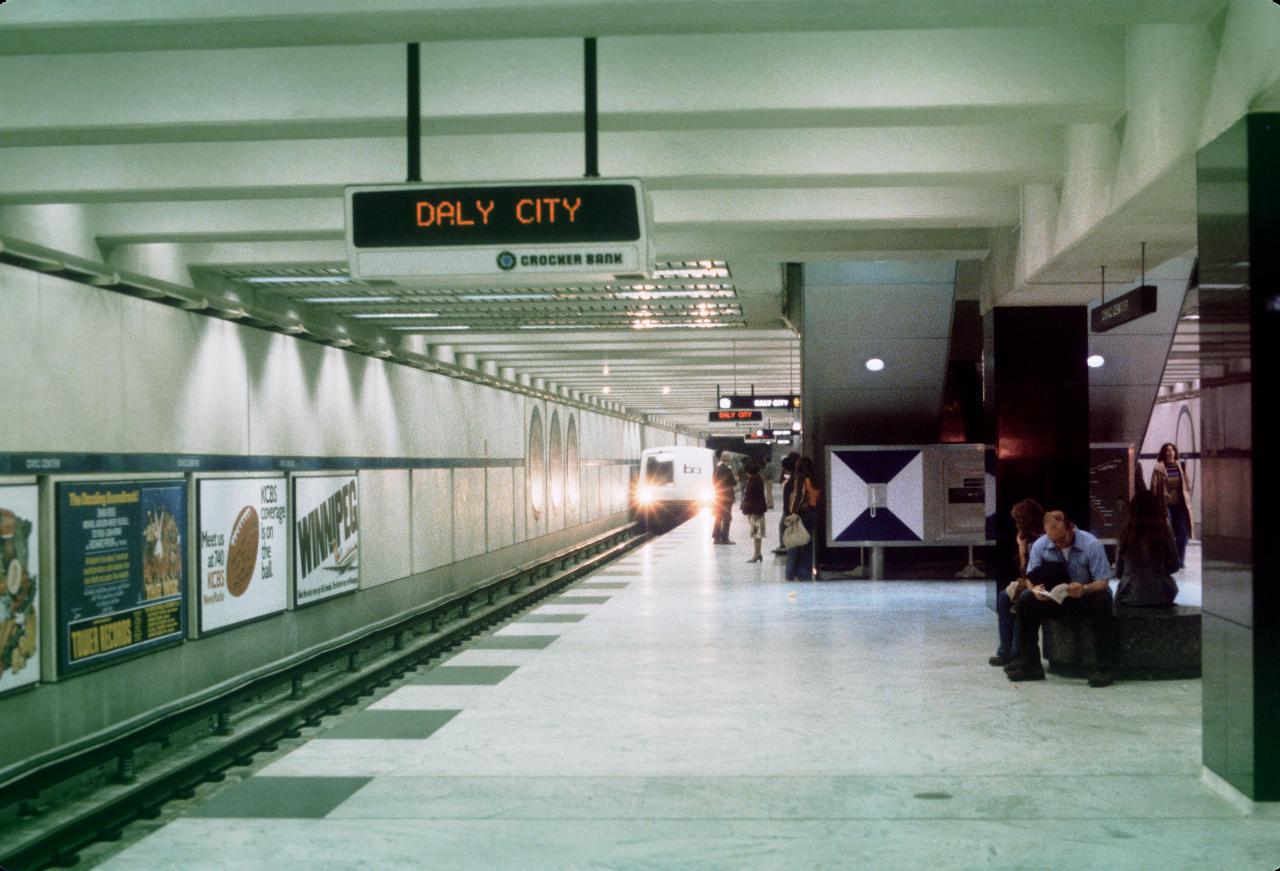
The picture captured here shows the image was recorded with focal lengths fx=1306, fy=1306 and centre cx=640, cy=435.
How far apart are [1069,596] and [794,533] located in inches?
329

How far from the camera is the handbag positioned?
1762cm

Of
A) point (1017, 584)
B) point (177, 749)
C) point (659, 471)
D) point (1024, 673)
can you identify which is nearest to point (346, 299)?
point (177, 749)

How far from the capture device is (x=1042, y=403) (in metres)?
13.1

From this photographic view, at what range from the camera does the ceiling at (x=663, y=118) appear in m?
5.72

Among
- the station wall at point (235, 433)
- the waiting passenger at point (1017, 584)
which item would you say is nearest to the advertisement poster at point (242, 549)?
the station wall at point (235, 433)

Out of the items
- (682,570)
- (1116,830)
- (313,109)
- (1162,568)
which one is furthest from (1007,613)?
(682,570)

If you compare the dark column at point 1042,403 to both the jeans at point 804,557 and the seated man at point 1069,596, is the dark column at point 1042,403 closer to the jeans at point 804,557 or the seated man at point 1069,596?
the seated man at point 1069,596

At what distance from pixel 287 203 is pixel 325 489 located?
4877 mm

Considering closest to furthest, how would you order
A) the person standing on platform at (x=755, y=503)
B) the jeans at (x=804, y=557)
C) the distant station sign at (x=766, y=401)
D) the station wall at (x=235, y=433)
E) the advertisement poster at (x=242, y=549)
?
the station wall at (x=235, y=433)
the advertisement poster at (x=242, y=549)
the jeans at (x=804, y=557)
the person standing on platform at (x=755, y=503)
the distant station sign at (x=766, y=401)

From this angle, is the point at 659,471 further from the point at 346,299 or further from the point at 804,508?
the point at 346,299

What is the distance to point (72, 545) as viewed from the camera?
916 cm

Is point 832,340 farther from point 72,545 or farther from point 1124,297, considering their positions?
point 72,545

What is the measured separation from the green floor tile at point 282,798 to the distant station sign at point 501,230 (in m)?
2.62

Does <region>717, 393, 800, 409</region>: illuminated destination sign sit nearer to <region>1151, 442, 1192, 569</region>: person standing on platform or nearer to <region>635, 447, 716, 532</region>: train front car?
<region>1151, 442, 1192, 569</region>: person standing on platform
